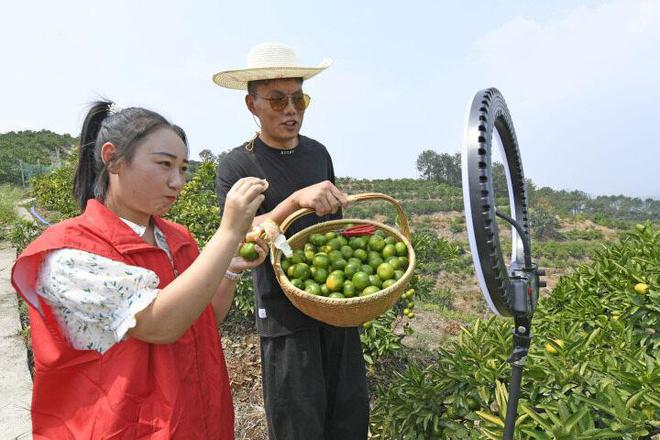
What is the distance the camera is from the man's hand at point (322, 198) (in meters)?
1.90

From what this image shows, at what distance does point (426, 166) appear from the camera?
154 ft

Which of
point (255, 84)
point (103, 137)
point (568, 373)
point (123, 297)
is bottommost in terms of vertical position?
point (568, 373)

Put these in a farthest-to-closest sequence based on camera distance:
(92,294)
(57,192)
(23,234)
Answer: (57,192) < (23,234) < (92,294)

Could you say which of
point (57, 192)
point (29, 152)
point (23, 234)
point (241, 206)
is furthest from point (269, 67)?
point (29, 152)

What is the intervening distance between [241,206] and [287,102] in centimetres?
104

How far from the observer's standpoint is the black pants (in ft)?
7.26

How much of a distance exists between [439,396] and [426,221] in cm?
Result: 2059

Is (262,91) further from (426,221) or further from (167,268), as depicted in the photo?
(426,221)

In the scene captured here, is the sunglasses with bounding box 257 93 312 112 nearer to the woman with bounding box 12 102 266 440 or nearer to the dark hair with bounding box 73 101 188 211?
the dark hair with bounding box 73 101 188 211

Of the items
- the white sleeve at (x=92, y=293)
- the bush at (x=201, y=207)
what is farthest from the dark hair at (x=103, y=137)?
the bush at (x=201, y=207)

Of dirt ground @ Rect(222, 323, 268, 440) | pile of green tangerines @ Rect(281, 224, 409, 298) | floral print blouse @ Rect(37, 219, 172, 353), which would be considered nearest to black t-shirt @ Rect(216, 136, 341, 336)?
pile of green tangerines @ Rect(281, 224, 409, 298)

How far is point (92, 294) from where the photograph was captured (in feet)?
4.10

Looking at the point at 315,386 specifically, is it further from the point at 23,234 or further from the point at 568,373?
the point at 23,234

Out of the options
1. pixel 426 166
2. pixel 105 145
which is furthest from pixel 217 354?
pixel 426 166
